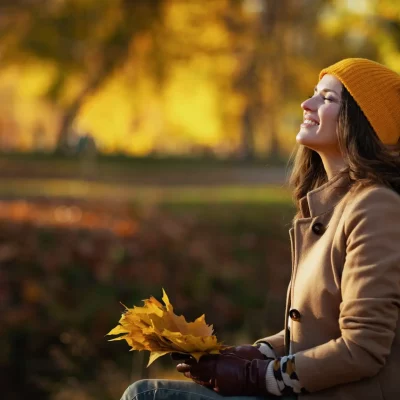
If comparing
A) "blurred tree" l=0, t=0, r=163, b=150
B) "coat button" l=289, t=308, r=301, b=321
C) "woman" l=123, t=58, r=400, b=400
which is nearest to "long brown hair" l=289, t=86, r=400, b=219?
"woman" l=123, t=58, r=400, b=400

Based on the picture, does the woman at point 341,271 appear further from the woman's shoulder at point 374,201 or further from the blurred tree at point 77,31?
the blurred tree at point 77,31

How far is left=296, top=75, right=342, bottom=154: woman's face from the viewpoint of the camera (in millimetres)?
2545

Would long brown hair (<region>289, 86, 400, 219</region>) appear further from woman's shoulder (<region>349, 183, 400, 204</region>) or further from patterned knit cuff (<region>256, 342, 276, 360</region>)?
patterned knit cuff (<region>256, 342, 276, 360</region>)

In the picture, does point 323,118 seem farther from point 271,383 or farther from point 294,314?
point 271,383

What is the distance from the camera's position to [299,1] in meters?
18.4

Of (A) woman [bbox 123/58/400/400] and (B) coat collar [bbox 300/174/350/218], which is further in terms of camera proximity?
(B) coat collar [bbox 300/174/350/218]

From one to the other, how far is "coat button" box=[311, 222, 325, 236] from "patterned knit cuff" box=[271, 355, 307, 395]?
1.16 ft

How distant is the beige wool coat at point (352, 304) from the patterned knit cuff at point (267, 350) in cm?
24

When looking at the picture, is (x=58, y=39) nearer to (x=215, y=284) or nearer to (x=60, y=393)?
(x=215, y=284)

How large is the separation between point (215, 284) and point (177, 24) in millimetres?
8416

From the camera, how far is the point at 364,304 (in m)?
2.21

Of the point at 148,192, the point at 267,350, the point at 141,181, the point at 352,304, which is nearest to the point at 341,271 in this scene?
the point at 352,304

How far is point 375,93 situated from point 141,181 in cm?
1413

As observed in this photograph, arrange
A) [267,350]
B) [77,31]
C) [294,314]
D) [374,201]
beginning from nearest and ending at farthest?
[374,201] < [294,314] < [267,350] < [77,31]
